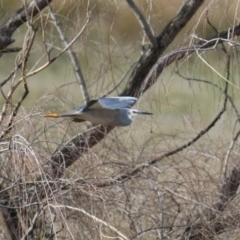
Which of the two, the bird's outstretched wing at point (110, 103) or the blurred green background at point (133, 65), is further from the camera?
the blurred green background at point (133, 65)

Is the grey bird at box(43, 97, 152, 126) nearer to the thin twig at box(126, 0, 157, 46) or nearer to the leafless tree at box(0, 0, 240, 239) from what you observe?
the leafless tree at box(0, 0, 240, 239)

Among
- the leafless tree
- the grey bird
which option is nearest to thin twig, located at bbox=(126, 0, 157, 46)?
the leafless tree

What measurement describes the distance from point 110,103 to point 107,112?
2.4 inches

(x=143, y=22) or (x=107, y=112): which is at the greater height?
(x=143, y=22)

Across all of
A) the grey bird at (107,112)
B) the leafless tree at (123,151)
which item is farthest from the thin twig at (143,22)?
the grey bird at (107,112)

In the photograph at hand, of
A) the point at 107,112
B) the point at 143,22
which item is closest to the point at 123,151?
the point at 107,112

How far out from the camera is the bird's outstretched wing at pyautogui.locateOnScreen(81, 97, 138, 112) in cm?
281

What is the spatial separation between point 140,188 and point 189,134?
481 millimetres

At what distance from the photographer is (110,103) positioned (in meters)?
2.89

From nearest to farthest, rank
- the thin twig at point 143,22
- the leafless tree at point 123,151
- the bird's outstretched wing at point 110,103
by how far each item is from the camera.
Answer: the leafless tree at point 123,151 < the bird's outstretched wing at point 110,103 < the thin twig at point 143,22

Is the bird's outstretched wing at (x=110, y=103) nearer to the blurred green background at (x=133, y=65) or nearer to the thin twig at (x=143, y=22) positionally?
the blurred green background at (x=133, y=65)

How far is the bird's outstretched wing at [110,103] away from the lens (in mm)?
2814

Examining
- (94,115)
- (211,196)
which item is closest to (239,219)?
(211,196)

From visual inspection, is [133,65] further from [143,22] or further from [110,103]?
[110,103]
